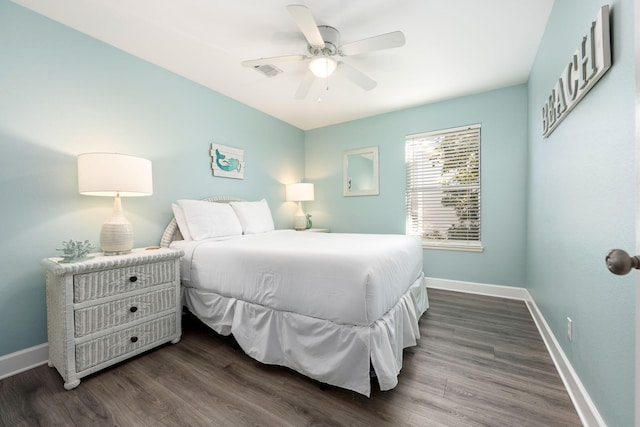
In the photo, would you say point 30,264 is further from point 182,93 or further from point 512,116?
point 512,116

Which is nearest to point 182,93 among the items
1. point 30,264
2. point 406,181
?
point 30,264

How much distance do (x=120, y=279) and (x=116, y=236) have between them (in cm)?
34

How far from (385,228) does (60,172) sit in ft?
11.8

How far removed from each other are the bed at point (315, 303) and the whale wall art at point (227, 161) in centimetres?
117

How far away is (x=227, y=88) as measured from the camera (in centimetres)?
311

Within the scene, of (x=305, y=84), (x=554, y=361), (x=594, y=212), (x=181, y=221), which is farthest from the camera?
(x=181, y=221)

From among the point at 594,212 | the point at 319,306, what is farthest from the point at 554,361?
the point at 319,306

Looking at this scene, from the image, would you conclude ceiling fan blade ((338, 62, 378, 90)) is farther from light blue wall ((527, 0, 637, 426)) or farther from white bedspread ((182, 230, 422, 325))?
white bedspread ((182, 230, 422, 325))

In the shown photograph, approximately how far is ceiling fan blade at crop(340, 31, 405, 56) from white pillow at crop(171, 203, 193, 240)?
6.85 feet

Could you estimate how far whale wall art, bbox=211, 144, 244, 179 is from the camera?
3.14 meters

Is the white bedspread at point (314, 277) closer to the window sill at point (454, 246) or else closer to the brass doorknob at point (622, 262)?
the brass doorknob at point (622, 262)

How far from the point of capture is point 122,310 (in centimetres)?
182

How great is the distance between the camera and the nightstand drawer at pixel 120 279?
1.64 metres

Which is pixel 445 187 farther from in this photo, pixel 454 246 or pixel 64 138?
pixel 64 138
